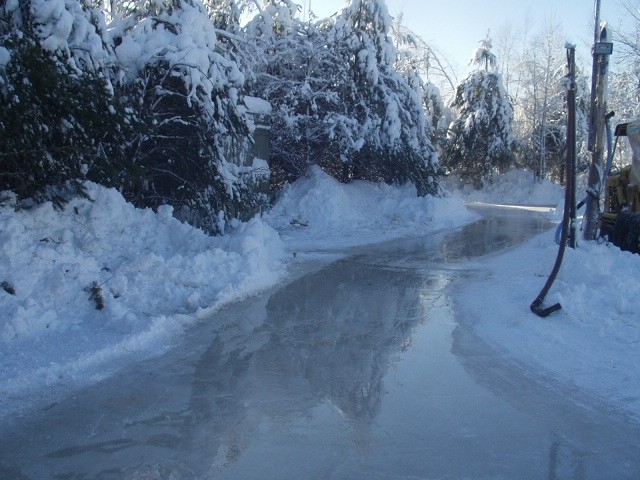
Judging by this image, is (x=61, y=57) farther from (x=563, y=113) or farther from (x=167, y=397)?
(x=563, y=113)

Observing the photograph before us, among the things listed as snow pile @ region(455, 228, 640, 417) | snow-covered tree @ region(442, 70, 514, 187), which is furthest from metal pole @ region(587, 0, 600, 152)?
snow-covered tree @ region(442, 70, 514, 187)

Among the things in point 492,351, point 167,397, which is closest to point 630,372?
point 492,351

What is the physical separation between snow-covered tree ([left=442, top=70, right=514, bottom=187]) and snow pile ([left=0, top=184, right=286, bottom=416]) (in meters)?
29.0

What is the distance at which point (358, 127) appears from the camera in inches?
821

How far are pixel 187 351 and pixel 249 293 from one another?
274cm

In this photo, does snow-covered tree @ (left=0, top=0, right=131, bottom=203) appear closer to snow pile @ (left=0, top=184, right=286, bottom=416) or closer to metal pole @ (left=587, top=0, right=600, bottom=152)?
snow pile @ (left=0, top=184, right=286, bottom=416)

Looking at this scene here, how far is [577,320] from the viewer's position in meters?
7.09

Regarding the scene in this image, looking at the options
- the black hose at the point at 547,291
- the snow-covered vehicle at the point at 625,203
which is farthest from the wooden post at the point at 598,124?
the black hose at the point at 547,291

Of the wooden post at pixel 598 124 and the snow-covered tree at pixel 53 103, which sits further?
the wooden post at pixel 598 124

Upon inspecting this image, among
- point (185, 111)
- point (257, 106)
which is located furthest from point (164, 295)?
point (257, 106)

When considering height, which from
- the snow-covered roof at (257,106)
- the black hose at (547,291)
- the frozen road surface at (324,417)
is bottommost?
the frozen road surface at (324,417)

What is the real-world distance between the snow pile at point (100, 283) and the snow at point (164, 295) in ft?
0.05

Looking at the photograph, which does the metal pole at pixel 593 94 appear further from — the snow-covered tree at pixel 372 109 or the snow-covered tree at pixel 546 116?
the snow-covered tree at pixel 546 116

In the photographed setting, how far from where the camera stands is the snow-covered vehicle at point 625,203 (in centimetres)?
1098
